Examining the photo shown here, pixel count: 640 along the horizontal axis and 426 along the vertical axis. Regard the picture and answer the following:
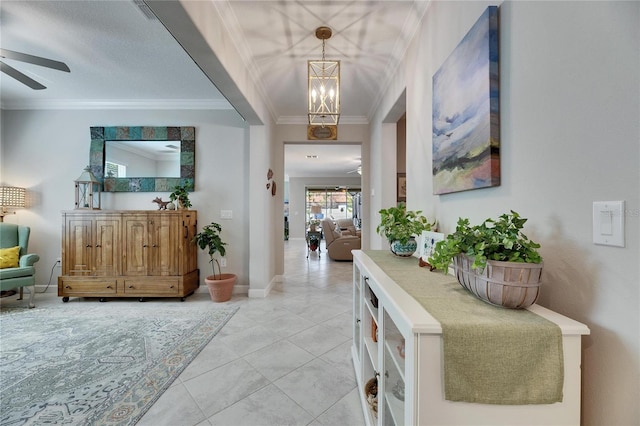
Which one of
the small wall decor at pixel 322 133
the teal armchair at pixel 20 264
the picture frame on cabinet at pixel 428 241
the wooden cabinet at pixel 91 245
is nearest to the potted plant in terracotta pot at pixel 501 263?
the picture frame on cabinet at pixel 428 241

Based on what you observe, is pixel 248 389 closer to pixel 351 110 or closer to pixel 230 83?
pixel 230 83

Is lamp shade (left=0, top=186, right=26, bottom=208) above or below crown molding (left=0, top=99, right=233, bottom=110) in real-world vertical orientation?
below

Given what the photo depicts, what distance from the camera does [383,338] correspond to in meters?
1.11

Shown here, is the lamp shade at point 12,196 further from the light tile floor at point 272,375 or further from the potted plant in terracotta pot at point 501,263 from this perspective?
the potted plant in terracotta pot at point 501,263

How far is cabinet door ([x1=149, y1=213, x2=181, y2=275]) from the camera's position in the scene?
3229 millimetres

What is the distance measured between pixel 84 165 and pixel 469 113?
466cm

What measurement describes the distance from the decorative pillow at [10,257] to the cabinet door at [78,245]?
0.52 metres

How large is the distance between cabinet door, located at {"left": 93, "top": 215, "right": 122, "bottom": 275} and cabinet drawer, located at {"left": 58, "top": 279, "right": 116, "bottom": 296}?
0.12 m

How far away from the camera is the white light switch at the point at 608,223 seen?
635mm

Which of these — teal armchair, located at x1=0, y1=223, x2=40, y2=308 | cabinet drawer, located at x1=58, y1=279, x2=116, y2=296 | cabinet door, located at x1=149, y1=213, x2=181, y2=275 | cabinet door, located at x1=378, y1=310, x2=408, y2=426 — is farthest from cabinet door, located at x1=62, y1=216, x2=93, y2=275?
cabinet door, located at x1=378, y1=310, x2=408, y2=426

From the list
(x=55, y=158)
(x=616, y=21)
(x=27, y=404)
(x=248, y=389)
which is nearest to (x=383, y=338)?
(x=248, y=389)

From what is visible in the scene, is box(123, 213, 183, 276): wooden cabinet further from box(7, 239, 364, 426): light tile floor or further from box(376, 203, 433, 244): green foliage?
box(376, 203, 433, 244): green foliage

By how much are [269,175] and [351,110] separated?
153 cm

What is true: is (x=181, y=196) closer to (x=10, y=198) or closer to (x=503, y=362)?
(x=10, y=198)
